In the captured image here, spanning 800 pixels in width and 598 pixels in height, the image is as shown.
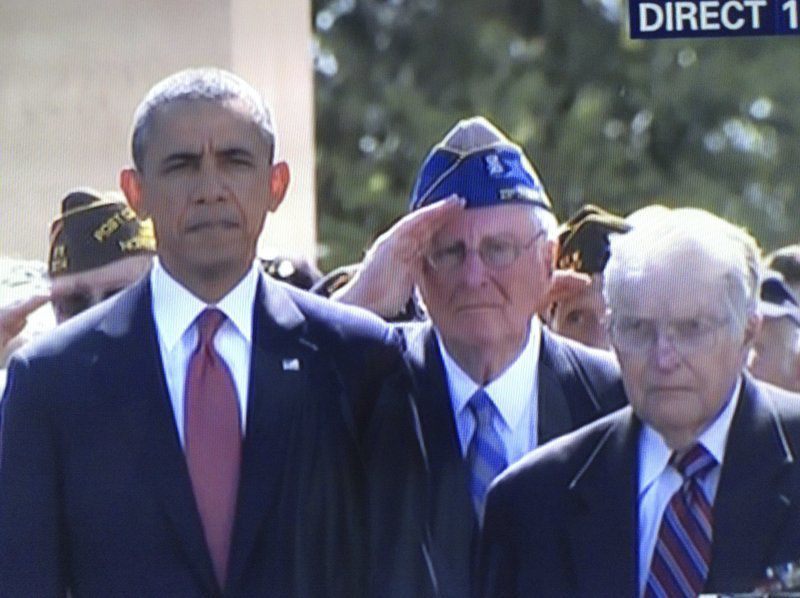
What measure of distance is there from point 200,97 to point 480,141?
571 millimetres

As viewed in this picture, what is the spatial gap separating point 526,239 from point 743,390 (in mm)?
523

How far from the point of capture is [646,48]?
4.30 m

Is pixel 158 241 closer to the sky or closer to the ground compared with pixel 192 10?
closer to the ground

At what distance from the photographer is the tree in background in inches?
165

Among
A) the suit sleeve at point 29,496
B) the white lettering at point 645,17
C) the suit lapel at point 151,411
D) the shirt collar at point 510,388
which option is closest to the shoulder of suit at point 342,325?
the shirt collar at point 510,388

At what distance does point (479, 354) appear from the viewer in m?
3.68

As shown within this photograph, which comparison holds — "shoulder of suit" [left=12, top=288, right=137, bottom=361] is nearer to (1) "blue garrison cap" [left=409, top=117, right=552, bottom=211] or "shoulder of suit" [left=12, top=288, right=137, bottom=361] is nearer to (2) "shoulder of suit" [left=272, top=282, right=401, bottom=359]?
(2) "shoulder of suit" [left=272, top=282, right=401, bottom=359]

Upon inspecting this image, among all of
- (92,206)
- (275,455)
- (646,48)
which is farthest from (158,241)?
(646,48)

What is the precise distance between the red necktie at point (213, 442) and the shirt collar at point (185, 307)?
5cm

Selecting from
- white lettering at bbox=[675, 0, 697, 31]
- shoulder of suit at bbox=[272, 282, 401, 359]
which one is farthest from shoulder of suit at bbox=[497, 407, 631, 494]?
white lettering at bbox=[675, 0, 697, 31]

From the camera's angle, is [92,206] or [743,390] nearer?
[743,390]

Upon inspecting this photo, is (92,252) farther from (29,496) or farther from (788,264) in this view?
(788,264)

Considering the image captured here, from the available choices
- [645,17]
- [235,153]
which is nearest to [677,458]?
[235,153]

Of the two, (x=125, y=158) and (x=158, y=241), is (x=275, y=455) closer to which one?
(x=158, y=241)
